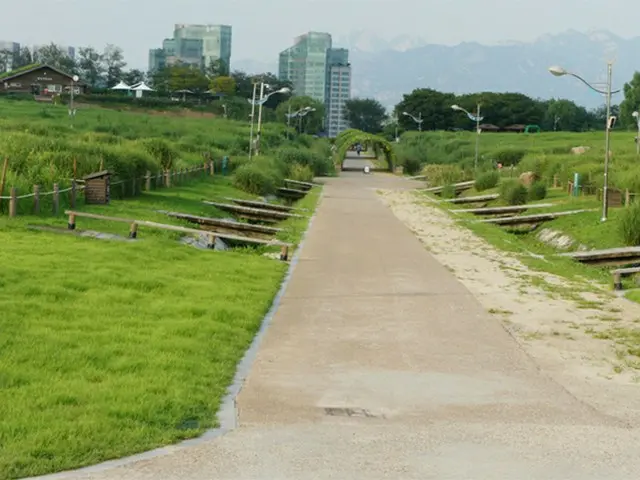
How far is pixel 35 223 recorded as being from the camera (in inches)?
945

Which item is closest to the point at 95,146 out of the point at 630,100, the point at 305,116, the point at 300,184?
the point at 300,184

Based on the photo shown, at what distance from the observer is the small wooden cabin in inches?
1191

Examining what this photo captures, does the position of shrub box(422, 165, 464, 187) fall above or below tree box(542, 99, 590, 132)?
below

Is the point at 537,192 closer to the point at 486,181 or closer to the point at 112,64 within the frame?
the point at 486,181

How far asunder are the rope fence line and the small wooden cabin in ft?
0.56

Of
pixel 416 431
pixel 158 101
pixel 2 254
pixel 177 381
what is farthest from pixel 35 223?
pixel 158 101

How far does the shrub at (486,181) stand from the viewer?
2224 inches

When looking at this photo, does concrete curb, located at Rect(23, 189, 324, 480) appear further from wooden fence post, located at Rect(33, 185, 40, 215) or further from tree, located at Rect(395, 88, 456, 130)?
tree, located at Rect(395, 88, 456, 130)

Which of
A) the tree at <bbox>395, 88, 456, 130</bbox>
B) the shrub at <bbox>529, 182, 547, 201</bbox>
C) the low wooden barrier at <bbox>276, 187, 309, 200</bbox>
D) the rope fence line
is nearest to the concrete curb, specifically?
the rope fence line

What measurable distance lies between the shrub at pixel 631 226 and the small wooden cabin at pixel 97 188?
47.6 ft

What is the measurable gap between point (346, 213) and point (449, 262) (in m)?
17.0

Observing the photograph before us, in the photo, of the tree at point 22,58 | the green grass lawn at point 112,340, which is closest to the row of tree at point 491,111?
the tree at point 22,58

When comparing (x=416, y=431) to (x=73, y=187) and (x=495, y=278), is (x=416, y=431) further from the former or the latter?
(x=73, y=187)

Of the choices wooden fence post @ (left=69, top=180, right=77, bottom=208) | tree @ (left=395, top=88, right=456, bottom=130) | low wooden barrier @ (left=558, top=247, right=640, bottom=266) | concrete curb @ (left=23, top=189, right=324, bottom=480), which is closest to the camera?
concrete curb @ (left=23, top=189, right=324, bottom=480)
